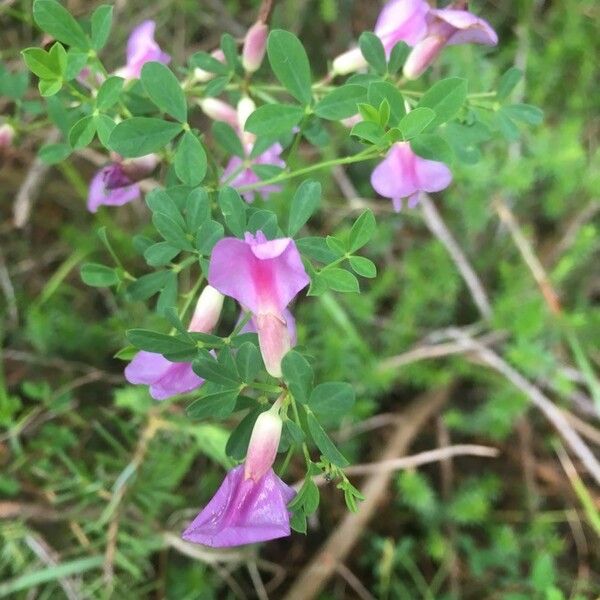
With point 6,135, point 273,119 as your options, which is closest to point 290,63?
point 273,119

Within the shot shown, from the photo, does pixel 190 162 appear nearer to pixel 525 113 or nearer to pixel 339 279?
pixel 339 279

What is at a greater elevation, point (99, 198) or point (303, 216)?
point (303, 216)

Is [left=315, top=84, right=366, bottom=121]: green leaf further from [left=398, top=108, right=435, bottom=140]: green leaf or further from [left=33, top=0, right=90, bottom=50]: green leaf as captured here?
[left=33, top=0, right=90, bottom=50]: green leaf

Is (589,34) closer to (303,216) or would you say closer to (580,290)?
(580,290)

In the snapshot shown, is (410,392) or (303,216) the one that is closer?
(303,216)

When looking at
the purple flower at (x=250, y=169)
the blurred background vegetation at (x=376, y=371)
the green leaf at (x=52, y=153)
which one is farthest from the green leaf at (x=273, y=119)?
the blurred background vegetation at (x=376, y=371)

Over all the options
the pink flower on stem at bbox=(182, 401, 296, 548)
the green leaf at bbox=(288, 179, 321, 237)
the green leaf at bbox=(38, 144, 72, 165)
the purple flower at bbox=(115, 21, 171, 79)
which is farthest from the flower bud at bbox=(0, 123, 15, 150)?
the pink flower on stem at bbox=(182, 401, 296, 548)

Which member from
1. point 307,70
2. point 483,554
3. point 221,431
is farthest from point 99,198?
point 483,554
